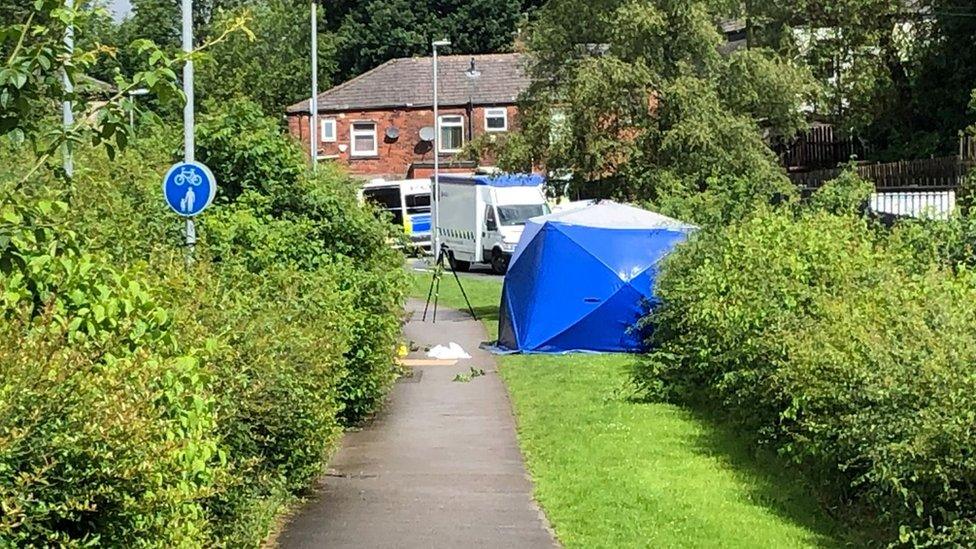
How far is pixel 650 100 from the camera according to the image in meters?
26.7

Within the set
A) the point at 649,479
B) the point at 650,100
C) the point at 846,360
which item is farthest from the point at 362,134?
the point at 846,360

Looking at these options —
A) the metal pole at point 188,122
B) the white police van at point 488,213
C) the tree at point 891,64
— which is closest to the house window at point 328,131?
the white police van at point 488,213

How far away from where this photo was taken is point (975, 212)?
48.9ft

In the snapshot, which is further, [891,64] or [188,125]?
[891,64]

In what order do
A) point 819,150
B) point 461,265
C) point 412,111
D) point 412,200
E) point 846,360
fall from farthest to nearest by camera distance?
1. point 412,111
2. point 412,200
3. point 461,265
4. point 819,150
5. point 846,360

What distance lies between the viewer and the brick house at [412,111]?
59.0m

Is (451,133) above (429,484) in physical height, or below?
above

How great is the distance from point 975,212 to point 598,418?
456 centimetres

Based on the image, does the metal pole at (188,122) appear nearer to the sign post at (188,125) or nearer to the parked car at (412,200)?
the sign post at (188,125)

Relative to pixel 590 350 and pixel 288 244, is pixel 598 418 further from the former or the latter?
pixel 590 350

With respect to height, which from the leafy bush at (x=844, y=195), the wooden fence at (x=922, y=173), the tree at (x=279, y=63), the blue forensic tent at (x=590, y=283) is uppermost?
the tree at (x=279, y=63)

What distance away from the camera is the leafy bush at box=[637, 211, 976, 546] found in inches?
319

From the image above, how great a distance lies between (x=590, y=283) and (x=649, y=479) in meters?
10.7

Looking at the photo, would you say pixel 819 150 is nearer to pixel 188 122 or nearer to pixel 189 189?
pixel 188 122
